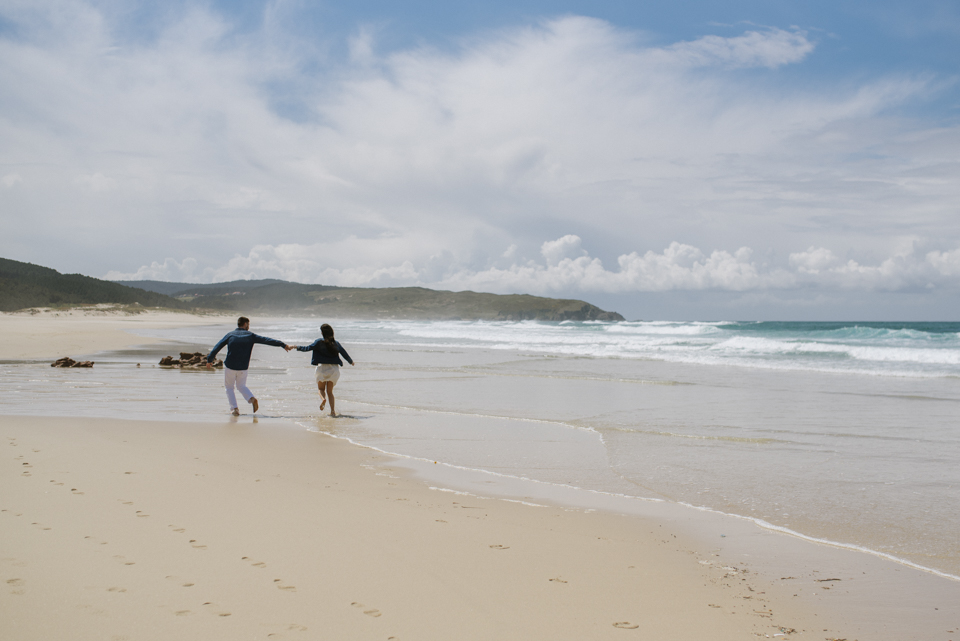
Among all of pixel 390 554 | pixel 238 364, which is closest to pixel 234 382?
pixel 238 364

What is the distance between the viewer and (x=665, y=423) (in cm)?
963

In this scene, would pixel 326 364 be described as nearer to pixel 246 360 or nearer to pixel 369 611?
pixel 246 360

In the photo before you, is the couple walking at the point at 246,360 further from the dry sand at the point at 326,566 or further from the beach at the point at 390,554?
the dry sand at the point at 326,566

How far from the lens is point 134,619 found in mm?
2818

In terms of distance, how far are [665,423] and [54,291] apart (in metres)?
86.6

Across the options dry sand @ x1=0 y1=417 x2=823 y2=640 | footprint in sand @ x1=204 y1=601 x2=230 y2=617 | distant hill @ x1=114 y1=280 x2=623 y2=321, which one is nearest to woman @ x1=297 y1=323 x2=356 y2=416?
dry sand @ x1=0 y1=417 x2=823 y2=640

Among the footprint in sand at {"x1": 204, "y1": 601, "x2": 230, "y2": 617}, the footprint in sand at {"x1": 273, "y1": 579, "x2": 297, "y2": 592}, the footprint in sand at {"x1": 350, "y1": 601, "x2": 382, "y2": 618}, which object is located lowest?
the footprint in sand at {"x1": 350, "y1": 601, "x2": 382, "y2": 618}

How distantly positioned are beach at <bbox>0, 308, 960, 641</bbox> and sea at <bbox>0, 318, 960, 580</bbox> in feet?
1.12

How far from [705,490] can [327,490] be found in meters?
3.68

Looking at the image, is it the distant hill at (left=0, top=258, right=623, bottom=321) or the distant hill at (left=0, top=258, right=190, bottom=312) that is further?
the distant hill at (left=0, top=258, right=623, bottom=321)

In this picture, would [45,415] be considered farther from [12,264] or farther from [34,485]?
[12,264]

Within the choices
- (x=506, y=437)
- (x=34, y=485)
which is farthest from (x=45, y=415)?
(x=506, y=437)

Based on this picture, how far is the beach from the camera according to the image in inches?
116

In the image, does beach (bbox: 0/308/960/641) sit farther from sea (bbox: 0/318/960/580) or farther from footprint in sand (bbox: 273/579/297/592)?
sea (bbox: 0/318/960/580)
